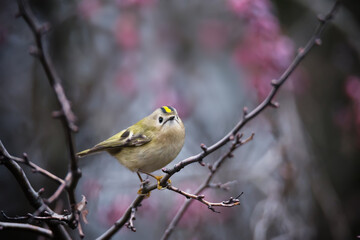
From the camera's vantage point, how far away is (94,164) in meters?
4.29

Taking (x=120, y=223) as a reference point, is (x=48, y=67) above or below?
above

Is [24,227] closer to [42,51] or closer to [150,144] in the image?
[42,51]

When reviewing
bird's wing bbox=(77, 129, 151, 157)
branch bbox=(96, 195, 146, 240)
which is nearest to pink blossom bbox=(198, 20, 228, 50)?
bird's wing bbox=(77, 129, 151, 157)

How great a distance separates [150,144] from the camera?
235 cm

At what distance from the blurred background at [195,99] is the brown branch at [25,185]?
1925 mm

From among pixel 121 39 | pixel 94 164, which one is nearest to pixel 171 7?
pixel 121 39

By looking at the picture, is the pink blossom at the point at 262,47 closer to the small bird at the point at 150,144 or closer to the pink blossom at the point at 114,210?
the small bird at the point at 150,144

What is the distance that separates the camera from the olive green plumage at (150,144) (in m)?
2.28

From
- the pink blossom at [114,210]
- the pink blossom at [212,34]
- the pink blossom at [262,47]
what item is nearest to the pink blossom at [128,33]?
the pink blossom at [212,34]

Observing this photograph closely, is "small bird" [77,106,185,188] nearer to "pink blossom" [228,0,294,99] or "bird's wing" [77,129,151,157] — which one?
"bird's wing" [77,129,151,157]

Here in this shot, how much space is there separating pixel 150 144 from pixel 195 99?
2201 mm

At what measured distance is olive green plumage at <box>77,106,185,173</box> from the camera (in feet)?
7.48

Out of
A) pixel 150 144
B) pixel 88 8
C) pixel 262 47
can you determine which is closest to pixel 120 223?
pixel 150 144

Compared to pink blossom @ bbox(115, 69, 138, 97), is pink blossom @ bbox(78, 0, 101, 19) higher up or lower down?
higher up
